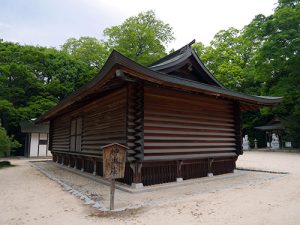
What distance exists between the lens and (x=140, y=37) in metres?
37.8

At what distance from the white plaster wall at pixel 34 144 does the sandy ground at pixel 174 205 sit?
62.6ft

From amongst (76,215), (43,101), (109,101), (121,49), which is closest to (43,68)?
(43,101)

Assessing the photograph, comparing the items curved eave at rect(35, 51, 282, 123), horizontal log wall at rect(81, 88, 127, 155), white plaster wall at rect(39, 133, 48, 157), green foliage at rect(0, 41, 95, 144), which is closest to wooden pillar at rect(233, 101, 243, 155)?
curved eave at rect(35, 51, 282, 123)

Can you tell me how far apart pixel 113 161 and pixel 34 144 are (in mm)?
24018

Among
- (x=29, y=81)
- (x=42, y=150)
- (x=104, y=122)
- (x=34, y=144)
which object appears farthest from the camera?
(x=29, y=81)

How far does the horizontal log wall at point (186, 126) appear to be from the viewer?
876 centimetres

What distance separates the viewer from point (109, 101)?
10.0m

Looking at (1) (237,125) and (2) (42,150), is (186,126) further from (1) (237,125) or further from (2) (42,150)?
(2) (42,150)

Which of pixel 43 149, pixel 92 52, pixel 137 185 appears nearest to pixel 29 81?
pixel 43 149

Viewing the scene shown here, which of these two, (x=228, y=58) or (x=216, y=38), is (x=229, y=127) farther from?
(x=216, y=38)

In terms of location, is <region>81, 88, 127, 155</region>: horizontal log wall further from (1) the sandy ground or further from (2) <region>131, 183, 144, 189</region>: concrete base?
(1) the sandy ground

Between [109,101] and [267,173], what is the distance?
8068mm

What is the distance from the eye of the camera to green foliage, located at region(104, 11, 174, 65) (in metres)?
37.0

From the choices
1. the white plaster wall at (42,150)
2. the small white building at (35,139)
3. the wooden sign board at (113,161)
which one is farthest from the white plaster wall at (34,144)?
the wooden sign board at (113,161)
